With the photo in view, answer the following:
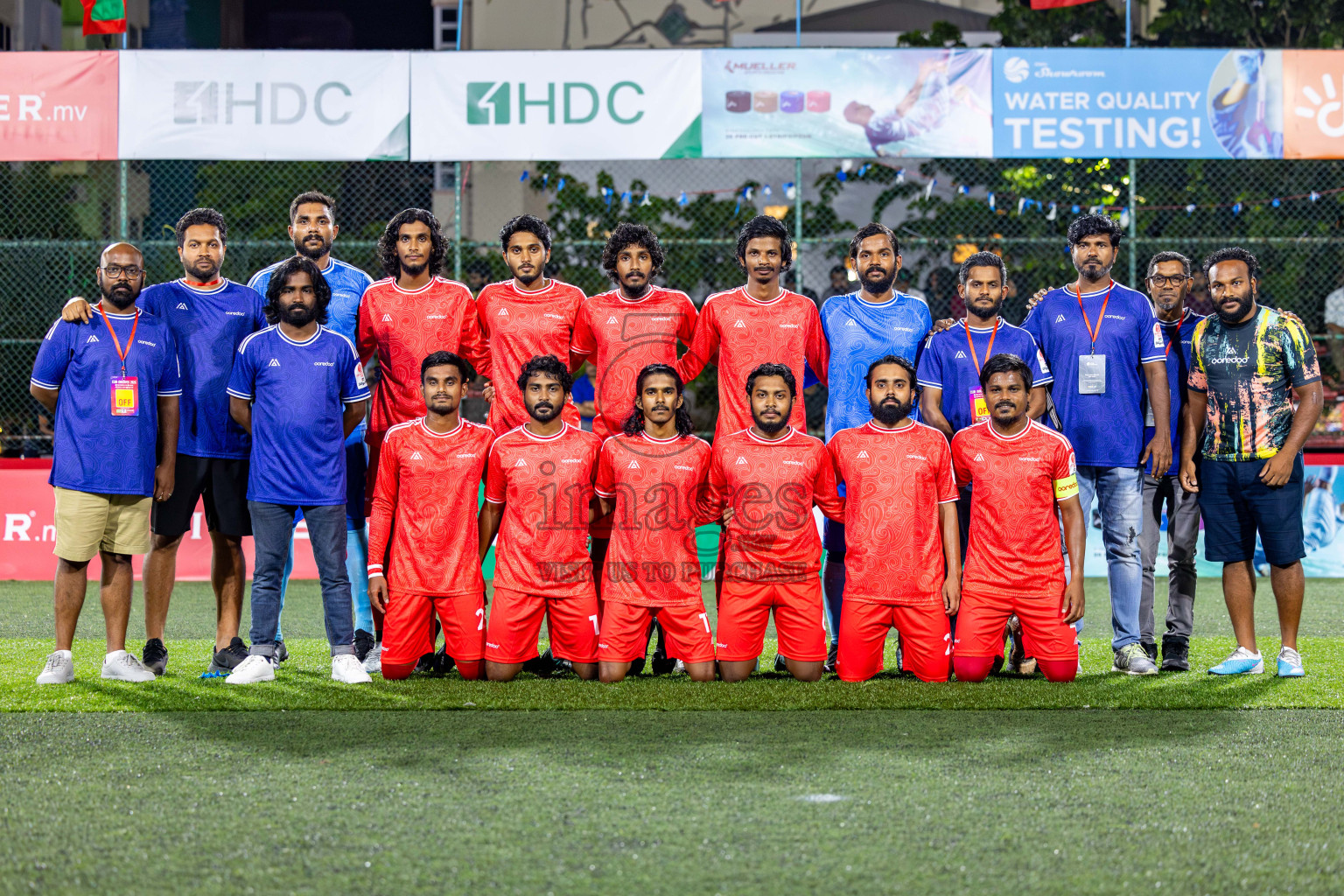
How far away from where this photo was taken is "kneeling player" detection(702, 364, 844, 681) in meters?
5.50

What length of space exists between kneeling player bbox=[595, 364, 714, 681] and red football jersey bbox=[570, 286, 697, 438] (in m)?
0.31

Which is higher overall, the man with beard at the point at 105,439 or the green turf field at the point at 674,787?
the man with beard at the point at 105,439

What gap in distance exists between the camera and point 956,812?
338 cm

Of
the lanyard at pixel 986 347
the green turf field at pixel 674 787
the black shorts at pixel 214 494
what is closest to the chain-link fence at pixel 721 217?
the lanyard at pixel 986 347

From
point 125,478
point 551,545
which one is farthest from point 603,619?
point 125,478

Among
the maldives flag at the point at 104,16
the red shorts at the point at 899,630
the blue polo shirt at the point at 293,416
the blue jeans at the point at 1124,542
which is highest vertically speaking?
the maldives flag at the point at 104,16

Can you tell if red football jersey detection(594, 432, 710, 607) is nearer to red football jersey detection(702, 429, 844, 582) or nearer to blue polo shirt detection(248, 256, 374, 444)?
red football jersey detection(702, 429, 844, 582)

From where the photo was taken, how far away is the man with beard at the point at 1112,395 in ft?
19.2

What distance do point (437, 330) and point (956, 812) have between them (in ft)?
11.3

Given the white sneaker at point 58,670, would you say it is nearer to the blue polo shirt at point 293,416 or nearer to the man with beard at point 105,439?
the man with beard at point 105,439

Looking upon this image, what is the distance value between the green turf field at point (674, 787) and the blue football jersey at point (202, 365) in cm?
105

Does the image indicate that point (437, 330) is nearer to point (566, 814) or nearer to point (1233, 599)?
point (566, 814)

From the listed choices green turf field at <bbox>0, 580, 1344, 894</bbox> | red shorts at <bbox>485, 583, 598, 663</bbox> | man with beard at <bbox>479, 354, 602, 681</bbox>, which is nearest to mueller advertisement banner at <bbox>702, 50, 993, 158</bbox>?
man with beard at <bbox>479, 354, 602, 681</bbox>

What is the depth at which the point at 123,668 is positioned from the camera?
5.45 m
